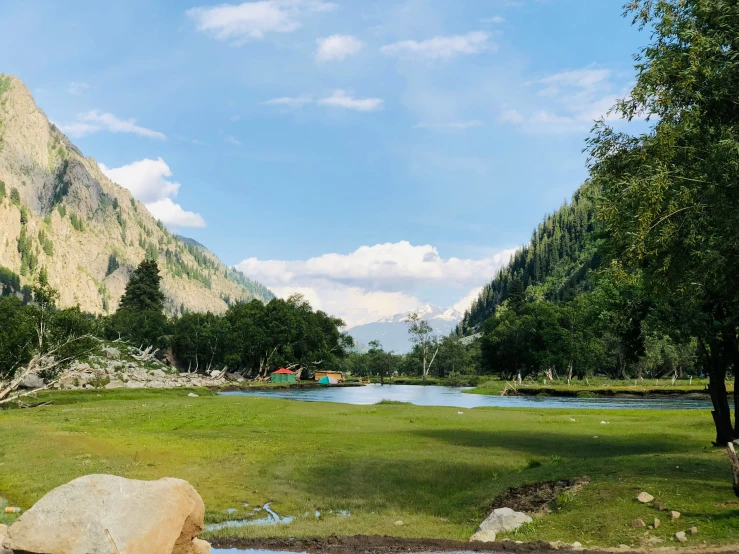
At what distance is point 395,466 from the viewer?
27062 mm

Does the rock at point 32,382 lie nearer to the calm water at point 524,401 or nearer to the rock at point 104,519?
the calm water at point 524,401

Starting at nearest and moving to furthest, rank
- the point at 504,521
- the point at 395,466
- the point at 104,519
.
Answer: the point at 104,519, the point at 504,521, the point at 395,466

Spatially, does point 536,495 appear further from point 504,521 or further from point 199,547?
point 199,547

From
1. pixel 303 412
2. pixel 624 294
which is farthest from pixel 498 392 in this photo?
pixel 624 294

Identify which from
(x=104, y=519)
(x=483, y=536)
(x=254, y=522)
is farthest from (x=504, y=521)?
(x=104, y=519)

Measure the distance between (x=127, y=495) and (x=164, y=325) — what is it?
550ft

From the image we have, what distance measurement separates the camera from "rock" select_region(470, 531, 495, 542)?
56.9 ft

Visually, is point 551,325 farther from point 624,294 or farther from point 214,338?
point 624,294

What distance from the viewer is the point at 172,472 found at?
86.2 feet

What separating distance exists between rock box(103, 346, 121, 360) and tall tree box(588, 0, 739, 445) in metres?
108

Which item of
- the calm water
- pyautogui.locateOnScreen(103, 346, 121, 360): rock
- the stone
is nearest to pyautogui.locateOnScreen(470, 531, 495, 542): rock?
the stone

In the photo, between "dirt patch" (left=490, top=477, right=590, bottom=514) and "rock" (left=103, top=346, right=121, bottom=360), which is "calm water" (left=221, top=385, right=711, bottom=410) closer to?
"rock" (left=103, top=346, right=121, bottom=360)

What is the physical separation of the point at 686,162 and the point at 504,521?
1389 centimetres

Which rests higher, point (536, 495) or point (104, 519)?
point (104, 519)
